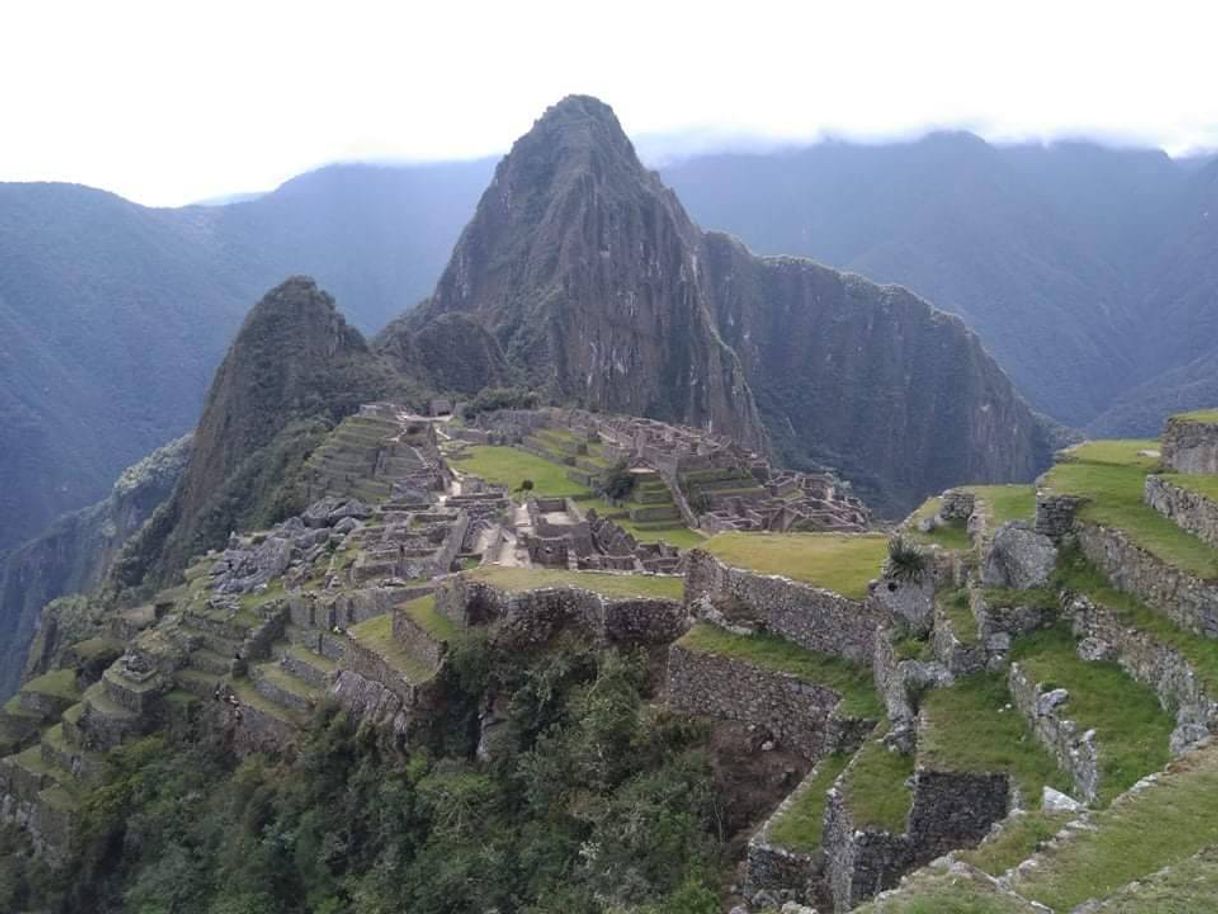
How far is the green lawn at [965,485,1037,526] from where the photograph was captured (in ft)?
31.5

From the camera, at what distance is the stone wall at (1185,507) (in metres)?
7.34

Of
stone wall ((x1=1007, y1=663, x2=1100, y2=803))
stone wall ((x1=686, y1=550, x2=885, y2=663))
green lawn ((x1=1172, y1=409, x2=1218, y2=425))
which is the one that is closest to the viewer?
stone wall ((x1=1007, y1=663, x2=1100, y2=803))

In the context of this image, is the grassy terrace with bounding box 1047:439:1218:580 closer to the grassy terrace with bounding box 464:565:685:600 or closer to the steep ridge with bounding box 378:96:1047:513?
the grassy terrace with bounding box 464:565:685:600

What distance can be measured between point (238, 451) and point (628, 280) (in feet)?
302

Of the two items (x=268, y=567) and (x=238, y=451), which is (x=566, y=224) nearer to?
(x=238, y=451)

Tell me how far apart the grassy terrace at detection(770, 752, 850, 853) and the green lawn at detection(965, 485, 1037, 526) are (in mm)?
2895

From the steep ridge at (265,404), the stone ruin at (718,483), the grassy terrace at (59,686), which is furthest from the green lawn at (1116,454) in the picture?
the steep ridge at (265,404)

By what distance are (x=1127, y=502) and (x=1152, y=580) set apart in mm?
1560

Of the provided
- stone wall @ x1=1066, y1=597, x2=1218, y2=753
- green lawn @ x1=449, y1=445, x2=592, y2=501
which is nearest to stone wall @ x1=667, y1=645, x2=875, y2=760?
stone wall @ x1=1066, y1=597, x2=1218, y2=753

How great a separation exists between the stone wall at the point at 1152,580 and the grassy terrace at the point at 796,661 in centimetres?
234

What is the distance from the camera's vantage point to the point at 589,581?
13555mm

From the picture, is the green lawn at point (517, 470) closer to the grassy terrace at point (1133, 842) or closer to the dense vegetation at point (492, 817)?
the dense vegetation at point (492, 817)

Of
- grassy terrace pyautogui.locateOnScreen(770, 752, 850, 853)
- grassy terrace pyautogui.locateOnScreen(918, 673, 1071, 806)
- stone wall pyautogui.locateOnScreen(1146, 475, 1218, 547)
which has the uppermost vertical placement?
stone wall pyautogui.locateOnScreen(1146, 475, 1218, 547)

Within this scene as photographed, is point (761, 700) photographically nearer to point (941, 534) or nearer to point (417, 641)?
point (941, 534)
